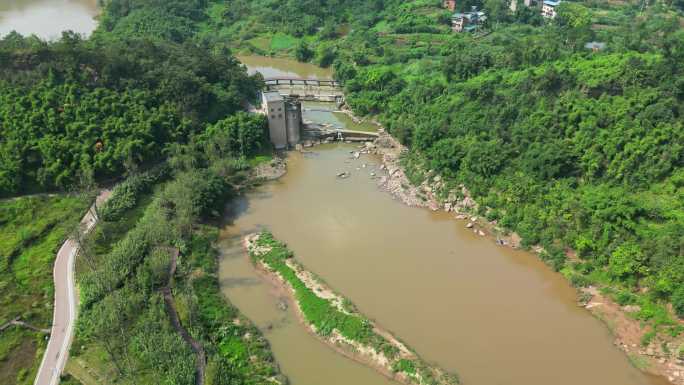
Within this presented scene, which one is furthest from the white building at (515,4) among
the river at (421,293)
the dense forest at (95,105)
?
the river at (421,293)

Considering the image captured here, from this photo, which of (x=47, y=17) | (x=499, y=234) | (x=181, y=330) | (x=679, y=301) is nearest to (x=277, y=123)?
(x=499, y=234)

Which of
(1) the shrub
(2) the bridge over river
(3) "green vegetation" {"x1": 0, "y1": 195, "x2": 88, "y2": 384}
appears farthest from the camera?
(2) the bridge over river

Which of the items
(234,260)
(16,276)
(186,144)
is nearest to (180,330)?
(234,260)

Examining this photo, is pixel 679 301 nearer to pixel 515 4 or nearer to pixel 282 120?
pixel 282 120

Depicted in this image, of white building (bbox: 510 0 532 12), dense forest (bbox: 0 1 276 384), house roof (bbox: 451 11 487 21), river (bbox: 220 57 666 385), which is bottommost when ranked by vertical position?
river (bbox: 220 57 666 385)

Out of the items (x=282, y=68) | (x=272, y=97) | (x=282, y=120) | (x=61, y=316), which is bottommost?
(x=61, y=316)

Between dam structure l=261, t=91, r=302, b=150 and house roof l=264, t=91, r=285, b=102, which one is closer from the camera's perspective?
house roof l=264, t=91, r=285, b=102

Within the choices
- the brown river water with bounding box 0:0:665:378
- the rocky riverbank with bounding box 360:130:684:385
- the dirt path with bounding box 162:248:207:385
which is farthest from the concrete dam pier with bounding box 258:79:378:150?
the dirt path with bounding box 162:248:207:385

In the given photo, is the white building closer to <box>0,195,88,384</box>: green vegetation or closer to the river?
the river
